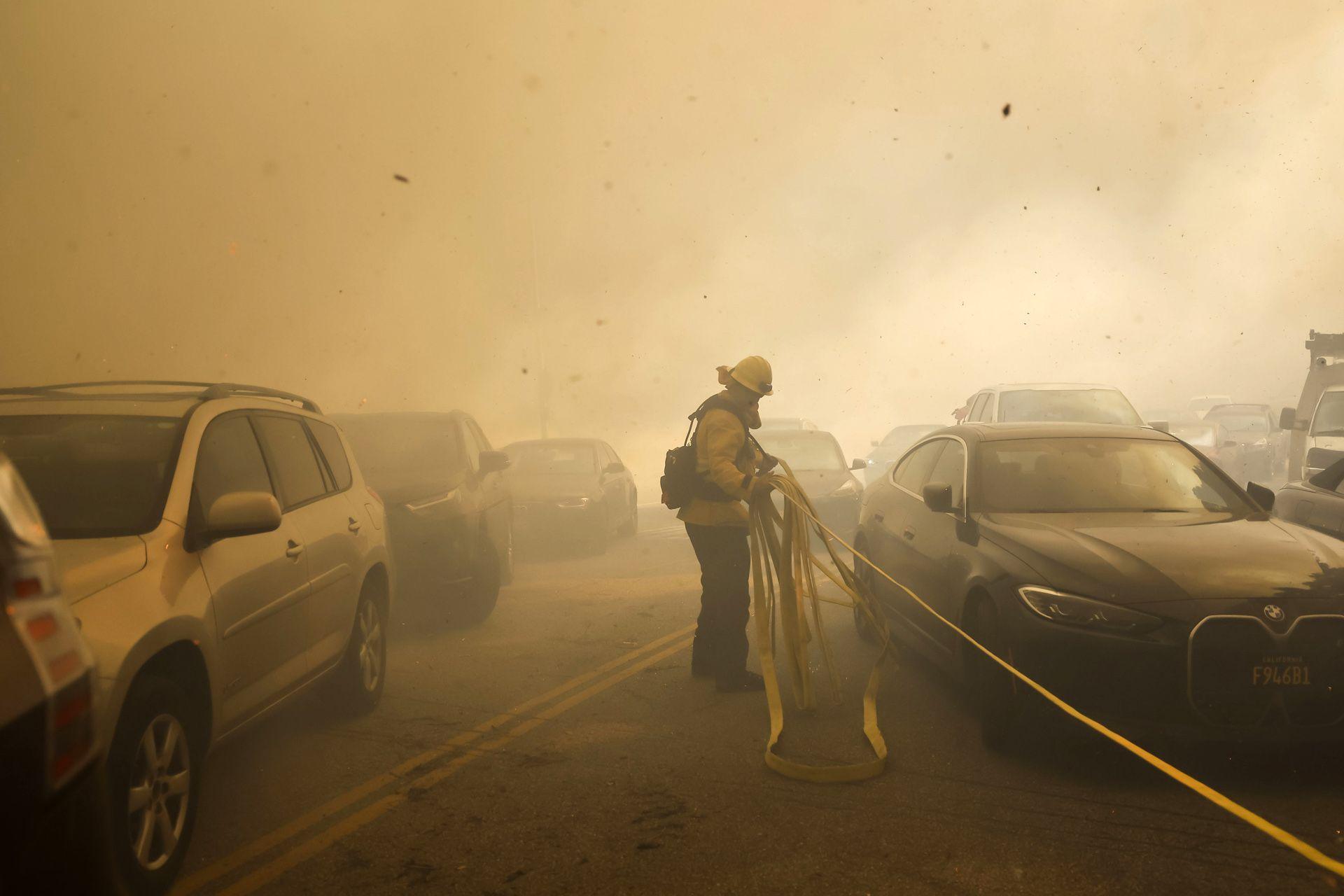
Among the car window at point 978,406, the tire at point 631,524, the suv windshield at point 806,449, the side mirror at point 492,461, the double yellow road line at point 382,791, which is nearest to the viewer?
the double yellow road line at point 382,791

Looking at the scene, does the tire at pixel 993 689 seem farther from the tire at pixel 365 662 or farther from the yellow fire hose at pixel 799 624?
the tire at pixel 365 662

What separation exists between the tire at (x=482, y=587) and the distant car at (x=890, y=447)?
561 inches

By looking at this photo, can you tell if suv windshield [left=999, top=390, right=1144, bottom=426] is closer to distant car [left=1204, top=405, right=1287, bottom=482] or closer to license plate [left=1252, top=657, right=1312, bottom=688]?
license plate [left=1252, top=657, right=1312, bottom=688]

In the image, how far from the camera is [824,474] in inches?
634

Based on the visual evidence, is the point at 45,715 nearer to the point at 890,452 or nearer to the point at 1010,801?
the point at 1010,801

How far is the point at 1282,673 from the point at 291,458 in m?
4.63

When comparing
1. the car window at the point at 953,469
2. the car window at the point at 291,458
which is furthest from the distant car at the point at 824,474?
the car window at the point at 291,458

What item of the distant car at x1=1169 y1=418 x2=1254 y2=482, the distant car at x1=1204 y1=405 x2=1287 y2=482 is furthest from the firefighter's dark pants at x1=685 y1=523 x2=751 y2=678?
the distant car at x1=1204 y1=405 x2=1287 y2=482

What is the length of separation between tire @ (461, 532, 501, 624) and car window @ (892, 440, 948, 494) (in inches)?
135

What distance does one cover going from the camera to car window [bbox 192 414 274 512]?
4941mm

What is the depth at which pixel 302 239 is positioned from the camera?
101ft

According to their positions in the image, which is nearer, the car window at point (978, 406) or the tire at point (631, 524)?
the car window at point (978, 406)

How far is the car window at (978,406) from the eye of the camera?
1630 centimetres

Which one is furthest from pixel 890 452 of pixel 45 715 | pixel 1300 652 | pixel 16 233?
pixel 45 715
